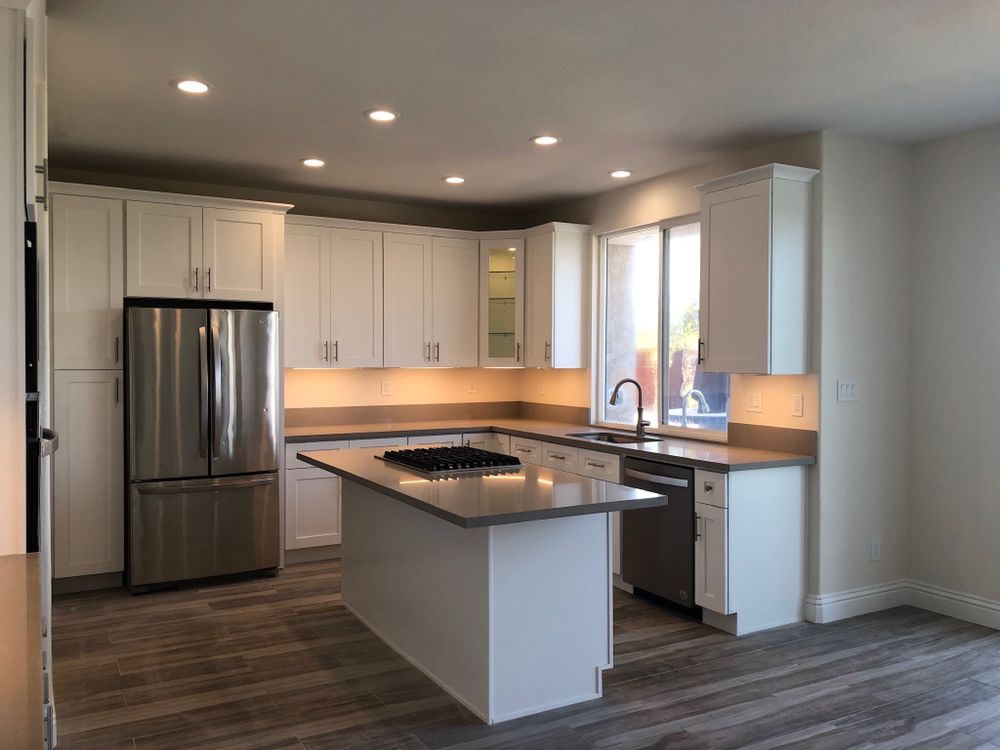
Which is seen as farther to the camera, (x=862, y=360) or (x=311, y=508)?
(x=311, y=508)

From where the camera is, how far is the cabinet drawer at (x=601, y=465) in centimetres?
459

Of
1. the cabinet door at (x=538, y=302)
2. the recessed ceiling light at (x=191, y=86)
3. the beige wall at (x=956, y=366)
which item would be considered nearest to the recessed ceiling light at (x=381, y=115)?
the recessed ceiling light at (x=191, y=86)

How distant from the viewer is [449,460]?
3664mm

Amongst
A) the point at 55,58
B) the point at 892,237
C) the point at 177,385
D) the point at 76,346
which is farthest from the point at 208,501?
the point at 892,237

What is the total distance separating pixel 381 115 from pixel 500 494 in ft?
6.47

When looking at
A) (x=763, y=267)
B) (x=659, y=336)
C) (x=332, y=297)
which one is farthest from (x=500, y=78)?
(x=332, y=297)

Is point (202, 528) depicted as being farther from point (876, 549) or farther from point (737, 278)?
point (876, 549)

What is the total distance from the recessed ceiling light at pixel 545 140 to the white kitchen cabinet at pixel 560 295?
1.34 metres

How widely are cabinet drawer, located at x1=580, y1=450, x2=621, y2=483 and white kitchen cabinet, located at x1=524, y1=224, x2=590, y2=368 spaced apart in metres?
1.07

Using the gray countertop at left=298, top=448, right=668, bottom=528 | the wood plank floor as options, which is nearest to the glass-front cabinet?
the wood plank floor

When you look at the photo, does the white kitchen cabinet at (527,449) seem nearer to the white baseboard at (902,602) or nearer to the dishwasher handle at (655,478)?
the dishwasher handle at (655,478)

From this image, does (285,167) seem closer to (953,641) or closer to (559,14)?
(559,14)

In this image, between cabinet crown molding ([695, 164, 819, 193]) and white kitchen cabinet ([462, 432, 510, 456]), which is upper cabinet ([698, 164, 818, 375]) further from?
white kitchen cabinet ([462, 432, 510, 456])

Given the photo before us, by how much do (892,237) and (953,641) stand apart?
209 cm
